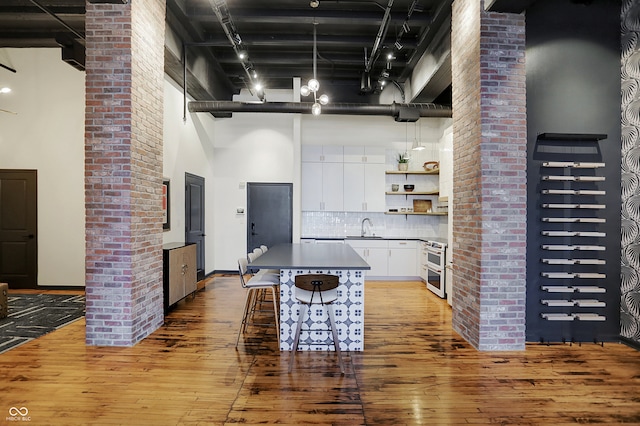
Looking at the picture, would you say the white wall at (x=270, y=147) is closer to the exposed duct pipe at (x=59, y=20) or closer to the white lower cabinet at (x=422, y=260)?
the white lower cabinet at (x=422, y=260)

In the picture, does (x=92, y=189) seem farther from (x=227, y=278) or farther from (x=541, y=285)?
(x=541, y=285)

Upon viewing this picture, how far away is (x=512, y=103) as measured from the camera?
359cm

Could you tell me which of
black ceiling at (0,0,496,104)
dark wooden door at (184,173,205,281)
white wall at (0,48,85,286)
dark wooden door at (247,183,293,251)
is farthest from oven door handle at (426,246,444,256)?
white wall at (0,48,85,286)

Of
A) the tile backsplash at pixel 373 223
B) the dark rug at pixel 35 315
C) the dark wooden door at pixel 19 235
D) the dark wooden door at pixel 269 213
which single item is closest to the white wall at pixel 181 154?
the dark wooden door at pixel 269 213

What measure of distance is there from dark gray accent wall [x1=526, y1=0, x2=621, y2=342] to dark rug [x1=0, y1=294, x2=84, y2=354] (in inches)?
217

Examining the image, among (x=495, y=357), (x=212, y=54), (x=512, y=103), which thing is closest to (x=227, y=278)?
(x=212, y=54)

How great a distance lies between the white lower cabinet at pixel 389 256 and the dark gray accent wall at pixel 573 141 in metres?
3.35

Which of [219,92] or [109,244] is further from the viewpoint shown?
[219,92]

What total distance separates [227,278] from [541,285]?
5588 millimetres

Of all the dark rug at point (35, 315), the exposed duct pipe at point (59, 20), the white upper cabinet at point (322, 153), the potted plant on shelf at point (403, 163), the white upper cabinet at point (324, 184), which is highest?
the exposed duct pipe at point (59, 20)

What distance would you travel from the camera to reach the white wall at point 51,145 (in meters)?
5.84

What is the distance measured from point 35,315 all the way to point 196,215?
2.95 meters

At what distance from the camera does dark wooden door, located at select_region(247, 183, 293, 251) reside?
763 cm

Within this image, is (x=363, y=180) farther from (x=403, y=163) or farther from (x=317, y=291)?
(x=317, y=291)
